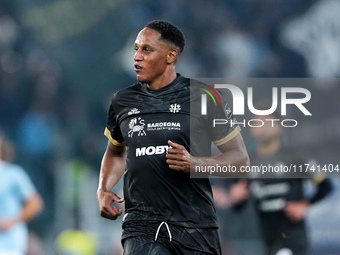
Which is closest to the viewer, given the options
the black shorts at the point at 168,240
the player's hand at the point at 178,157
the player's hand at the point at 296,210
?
the player's hand at the point at 178,157

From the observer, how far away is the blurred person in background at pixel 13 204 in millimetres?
7715

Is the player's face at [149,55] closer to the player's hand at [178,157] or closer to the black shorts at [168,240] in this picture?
the player's hand at [178,157]

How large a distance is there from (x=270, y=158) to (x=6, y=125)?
4741mm

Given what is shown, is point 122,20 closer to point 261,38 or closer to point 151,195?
point 261,38

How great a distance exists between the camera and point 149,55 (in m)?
4.27

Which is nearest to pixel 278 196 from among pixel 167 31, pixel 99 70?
pixel 167 31

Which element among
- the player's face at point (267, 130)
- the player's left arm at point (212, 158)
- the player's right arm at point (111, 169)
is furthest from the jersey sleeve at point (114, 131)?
the player's face at point (267, 130)

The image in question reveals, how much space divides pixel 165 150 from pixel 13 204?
4283 mm

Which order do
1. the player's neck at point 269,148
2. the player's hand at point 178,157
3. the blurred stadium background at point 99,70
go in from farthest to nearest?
1. the blurred stadium background at point 99,70
2. the player's neck at point 269,148
3. the player's hand at point 178,157

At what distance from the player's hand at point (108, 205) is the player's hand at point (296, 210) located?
113 inches

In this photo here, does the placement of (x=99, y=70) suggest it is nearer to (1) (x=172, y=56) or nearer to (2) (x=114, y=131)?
(2) (x=114, y=131)

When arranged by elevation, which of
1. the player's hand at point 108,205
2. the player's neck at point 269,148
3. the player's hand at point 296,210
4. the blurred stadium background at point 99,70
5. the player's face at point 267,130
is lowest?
the player's hand at point 108,205

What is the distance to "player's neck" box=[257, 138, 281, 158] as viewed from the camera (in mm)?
7032

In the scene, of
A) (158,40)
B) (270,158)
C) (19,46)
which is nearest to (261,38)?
(19,46)
